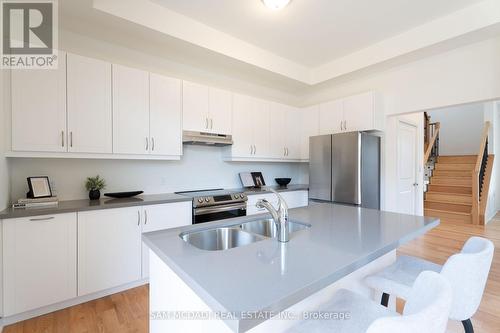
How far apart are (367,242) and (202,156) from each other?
2.59 meters

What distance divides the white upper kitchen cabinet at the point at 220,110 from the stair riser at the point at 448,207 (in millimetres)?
5727

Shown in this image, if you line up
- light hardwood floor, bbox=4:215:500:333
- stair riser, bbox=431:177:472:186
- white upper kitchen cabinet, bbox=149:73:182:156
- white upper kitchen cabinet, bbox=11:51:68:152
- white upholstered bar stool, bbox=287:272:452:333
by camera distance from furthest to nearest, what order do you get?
stair riser, bbox=431:177:472:186 < white upper kitchen cabinet, bbox=149:73:182:156 < white upper kitchen cabinet, bbox=11:51:68:152 < light hardwood floor, bbox=4:215:500:333 < white upholstered bar stool, bbox=287:272:452:333

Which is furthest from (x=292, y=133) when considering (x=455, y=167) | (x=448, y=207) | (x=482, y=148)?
(x=455, y=167)

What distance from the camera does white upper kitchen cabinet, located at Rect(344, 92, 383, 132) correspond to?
3150 mm

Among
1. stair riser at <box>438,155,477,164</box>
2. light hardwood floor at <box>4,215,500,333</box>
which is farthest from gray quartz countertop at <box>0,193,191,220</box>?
stair riser at <box>438,155,477,164</box>

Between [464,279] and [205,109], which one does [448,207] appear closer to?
[464,279]

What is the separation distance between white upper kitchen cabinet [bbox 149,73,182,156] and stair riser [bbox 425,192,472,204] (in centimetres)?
641

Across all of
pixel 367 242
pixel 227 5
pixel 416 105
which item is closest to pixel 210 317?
pixel 367 242

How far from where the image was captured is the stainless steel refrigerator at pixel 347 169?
3041 millimetres

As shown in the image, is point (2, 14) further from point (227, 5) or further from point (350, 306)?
point (350, 306)

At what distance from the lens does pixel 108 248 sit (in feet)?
7.18

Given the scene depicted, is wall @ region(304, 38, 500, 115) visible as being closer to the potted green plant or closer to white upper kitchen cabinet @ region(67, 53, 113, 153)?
white upper kitchen cabinet @ region(67, 53, 113, 153)

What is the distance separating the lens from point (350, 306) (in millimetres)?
1024

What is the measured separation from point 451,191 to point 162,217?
6927 mm
